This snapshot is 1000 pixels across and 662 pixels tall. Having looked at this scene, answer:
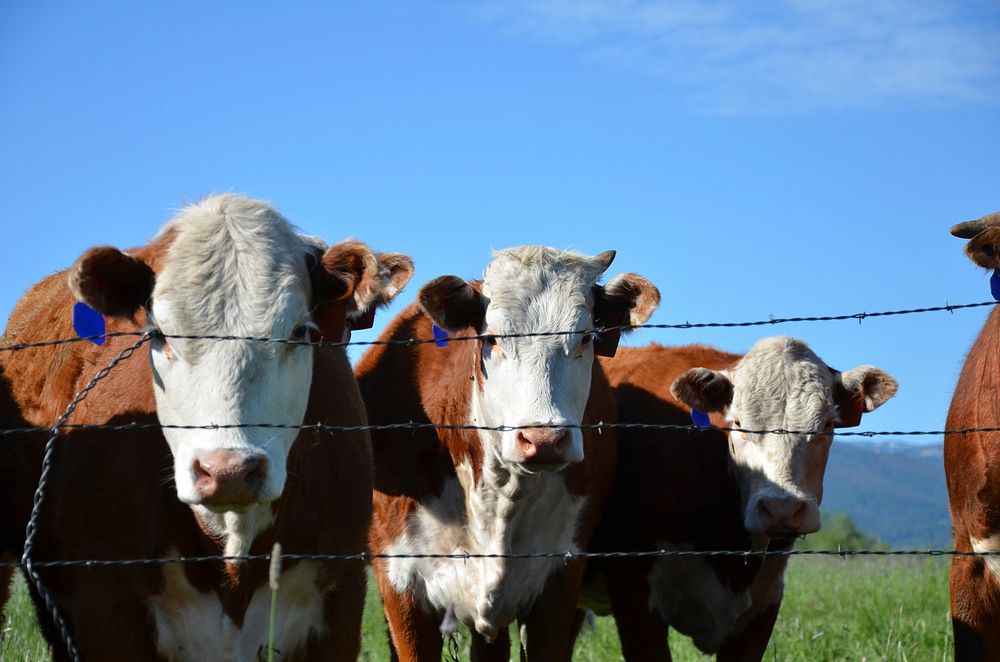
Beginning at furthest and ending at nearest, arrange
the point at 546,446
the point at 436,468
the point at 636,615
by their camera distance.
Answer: the point at 636,615
the point at 436,468
the point at 546,446

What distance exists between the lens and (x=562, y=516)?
22.9 feet

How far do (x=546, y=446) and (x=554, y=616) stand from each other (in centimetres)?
148

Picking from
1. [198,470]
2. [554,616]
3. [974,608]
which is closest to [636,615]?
[554,616]

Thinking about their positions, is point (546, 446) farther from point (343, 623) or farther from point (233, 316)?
point (233, 316)

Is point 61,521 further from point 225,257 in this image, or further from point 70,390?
point 225,257

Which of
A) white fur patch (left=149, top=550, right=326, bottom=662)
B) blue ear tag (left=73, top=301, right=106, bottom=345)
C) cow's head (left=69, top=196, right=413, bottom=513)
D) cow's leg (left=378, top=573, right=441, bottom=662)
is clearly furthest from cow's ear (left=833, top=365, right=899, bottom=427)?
blue ear tag (left=73, top=301, right=106, bottom=345)

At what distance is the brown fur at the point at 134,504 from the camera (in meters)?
4.99

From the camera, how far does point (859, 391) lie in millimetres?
7770

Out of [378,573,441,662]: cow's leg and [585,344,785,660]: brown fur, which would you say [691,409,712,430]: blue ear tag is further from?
[378,573,441,662]: cow's leg

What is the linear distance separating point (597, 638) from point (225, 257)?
6173 mm

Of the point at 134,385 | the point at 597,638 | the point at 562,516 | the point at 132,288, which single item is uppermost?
the point at 132,288

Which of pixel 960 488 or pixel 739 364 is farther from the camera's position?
pixel 739 364

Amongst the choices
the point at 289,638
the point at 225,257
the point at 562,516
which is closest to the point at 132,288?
the point at 225,257

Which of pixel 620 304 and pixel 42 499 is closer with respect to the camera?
pixel 42 499
